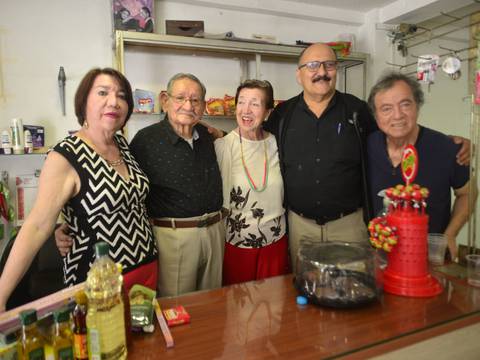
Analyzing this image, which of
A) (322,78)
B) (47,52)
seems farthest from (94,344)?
(47,52)

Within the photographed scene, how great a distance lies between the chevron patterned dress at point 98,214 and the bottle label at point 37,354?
1.78ft

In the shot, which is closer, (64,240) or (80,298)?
(80,298)

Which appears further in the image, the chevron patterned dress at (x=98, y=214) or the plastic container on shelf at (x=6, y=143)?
the plastic container on shelf at (x=6, y=143)

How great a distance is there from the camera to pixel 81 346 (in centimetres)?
83

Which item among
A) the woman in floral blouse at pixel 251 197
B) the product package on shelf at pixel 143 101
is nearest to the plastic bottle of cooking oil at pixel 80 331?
the woman in floral blouse at pixel 251 197

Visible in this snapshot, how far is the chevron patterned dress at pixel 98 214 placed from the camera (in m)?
1.34

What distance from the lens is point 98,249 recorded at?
0.83 m

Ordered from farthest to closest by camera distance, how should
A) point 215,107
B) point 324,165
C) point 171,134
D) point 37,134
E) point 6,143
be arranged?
point 215,107 → point 37,134 → point 6,143 → point 324,165 → point 171,134

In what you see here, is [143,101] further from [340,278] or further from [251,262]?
[340,278]

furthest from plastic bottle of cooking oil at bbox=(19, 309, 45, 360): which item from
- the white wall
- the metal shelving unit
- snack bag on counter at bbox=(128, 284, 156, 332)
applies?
the white wall

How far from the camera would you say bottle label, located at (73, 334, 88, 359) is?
2.71 feet

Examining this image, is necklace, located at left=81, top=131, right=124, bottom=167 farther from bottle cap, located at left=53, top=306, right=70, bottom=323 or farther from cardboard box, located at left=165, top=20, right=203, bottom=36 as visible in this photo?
cardboard box, located at left=165, top=20, right=203, bottom=36

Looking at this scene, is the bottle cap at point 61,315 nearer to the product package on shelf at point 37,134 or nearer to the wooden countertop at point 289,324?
the wooden countertop at point 289,324

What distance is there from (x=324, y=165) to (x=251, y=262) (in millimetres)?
648
